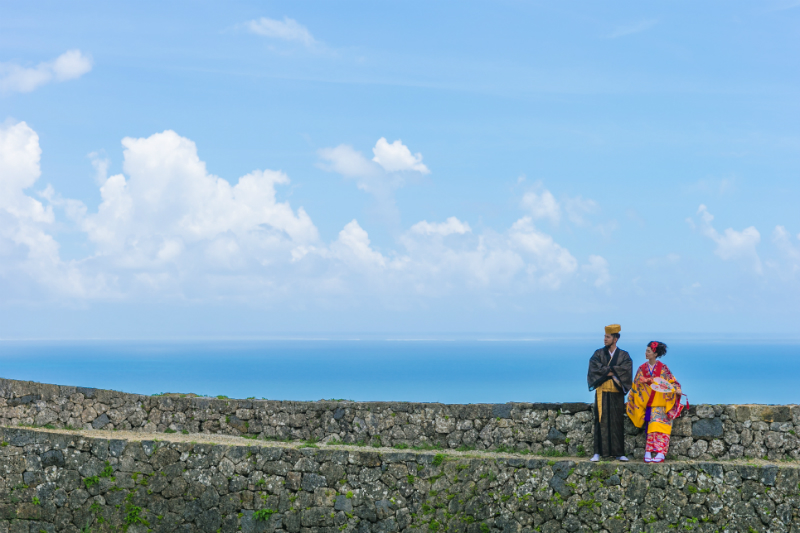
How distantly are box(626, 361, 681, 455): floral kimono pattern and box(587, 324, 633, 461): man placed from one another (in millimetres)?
145

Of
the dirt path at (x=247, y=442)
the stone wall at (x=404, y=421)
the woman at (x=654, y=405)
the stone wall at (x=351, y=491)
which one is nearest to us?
the stone wall at (x=351, y=491)

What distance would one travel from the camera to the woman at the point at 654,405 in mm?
9961

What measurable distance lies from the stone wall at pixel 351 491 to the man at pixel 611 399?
38 centimetres

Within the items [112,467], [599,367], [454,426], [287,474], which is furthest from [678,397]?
[112,467]

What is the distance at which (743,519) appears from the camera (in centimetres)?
948

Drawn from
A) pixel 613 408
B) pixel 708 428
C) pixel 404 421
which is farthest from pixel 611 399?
pixel 404 421

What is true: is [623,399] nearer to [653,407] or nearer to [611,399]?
[611,399]

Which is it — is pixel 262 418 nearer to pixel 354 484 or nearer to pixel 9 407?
pixel 354 484

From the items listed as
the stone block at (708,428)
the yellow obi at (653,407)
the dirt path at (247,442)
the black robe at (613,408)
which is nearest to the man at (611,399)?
the black robe at (613,408)

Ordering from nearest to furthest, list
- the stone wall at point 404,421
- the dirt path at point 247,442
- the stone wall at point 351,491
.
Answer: the stone wall at point 351,491 → the stone wall at point 404,421 → the dirt path at point 247,442

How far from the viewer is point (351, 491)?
10.4 metres

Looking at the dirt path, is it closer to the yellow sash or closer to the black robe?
the black robe

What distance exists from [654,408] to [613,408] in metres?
0.53

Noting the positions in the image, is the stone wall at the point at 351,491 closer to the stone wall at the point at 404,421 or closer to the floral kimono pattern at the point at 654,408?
the floral kimono pattern at the point at 654,408
